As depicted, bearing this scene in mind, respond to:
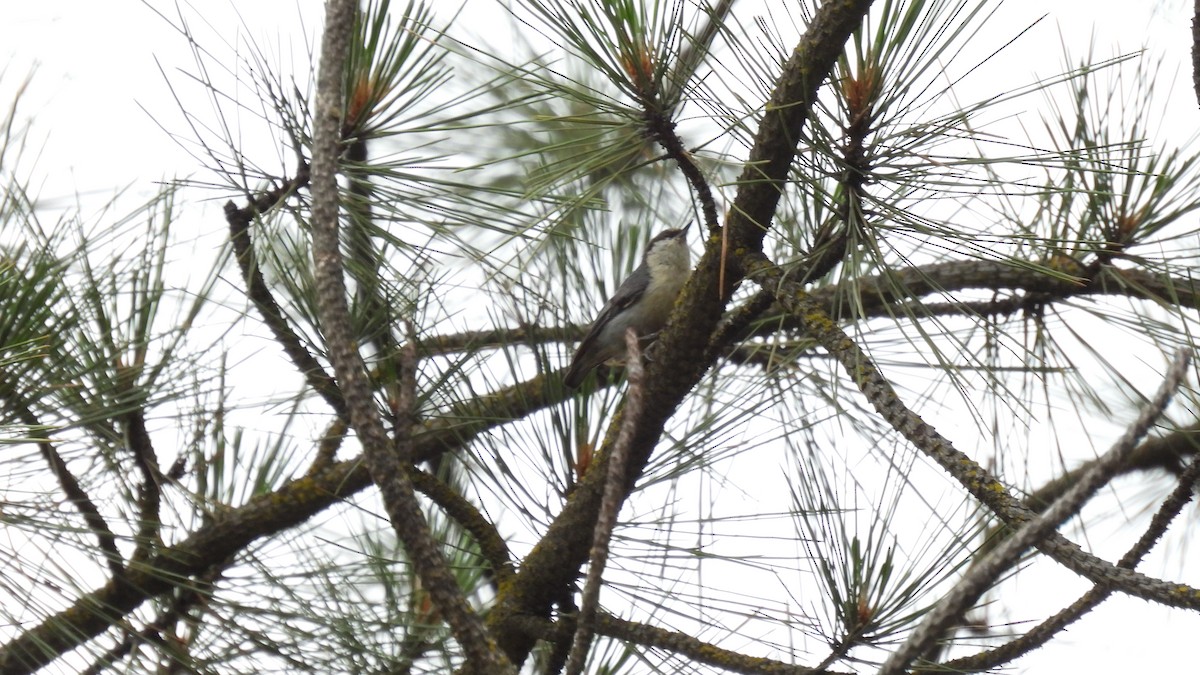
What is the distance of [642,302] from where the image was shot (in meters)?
3.86

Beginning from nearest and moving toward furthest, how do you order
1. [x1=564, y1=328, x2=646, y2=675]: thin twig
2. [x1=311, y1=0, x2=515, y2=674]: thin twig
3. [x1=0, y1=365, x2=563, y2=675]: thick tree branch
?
[x1=564, y1=328, x2=646, y2=675]: thin twig → [x1=311, y1=0, x2=515, y2=674]: thin twig → [x1=0, y1=365, x2=563, y2=675]: thick tree branch

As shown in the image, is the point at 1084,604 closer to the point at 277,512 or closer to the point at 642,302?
the point at 277,512

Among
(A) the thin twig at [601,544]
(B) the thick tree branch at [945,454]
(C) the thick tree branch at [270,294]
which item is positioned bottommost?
(A) the thin twig at [601,544]

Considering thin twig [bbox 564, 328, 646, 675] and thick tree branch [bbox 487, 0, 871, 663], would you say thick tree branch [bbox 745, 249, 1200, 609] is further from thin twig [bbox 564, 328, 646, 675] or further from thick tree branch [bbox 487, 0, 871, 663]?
thin twig [bbox 564, 328, 646, 675]

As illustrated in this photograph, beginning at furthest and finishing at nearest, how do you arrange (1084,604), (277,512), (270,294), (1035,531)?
1. (277,512)
2. (270,294)
3. (1084,604)
4. (1035,531)

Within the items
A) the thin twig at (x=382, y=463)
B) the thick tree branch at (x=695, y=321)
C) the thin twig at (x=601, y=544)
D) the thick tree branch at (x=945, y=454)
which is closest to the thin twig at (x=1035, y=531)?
the thick tree branch at (x=945, y=454)

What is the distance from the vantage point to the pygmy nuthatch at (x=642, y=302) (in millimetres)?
3119

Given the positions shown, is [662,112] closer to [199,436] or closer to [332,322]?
[332,322]

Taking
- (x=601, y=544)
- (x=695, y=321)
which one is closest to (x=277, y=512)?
(x=695, y=321)

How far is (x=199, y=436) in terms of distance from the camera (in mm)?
2693

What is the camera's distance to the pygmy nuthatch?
312 cm

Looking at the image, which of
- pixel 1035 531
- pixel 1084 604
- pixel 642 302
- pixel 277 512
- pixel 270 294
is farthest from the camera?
pixel 642 302

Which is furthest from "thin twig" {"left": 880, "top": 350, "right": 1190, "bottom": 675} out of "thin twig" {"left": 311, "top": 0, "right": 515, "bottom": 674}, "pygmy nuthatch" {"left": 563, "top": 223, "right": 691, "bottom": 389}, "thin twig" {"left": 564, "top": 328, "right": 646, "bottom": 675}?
"pygmy nuthatch" {"left": 563, "top": 223, "right": 691, "bottom": 389}

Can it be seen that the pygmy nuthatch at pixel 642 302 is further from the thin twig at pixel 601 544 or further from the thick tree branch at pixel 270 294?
the thin twig at pixel 601 544
